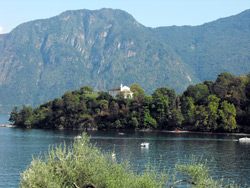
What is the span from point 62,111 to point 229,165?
4251 inches

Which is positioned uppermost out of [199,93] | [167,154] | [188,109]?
[199,93]

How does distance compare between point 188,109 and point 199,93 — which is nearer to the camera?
point 188,109

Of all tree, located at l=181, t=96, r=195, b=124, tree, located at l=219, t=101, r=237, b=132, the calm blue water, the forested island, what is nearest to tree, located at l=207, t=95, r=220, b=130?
the forested island

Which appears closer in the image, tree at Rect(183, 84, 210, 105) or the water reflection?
the water reflection

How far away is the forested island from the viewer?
438 feet

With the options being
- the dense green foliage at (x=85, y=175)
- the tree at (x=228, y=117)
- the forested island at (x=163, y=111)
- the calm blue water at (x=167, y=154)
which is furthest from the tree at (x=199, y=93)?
the dense green foliage at (x=85, y=175)

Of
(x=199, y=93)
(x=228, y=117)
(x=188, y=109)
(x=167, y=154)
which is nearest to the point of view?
(x=167, y=154)

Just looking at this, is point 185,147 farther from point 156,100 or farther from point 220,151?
point 156,100

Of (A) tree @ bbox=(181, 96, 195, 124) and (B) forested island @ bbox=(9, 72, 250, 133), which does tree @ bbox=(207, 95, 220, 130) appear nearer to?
(B) forested island @ bbox=(9, 72, 250, 133)

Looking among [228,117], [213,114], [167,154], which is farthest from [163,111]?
[167,154]

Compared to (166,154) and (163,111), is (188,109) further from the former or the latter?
(166,154)

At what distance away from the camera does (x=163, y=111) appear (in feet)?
491

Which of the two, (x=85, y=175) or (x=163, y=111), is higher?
(x=163, y=111)

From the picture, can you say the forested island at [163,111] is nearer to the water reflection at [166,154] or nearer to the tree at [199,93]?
the tree at [199,93]
